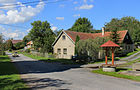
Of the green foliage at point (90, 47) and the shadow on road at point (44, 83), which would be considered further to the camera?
the green foliage at point (90, 47)

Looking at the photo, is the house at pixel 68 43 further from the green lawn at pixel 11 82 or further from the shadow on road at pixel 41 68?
the green lawn at pixel 11 82

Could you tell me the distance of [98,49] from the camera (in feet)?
80.3

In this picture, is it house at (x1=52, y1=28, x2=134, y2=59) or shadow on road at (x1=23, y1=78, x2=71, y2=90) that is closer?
shadow on road at (x1=23, y1=78, x2=71, y2=90)

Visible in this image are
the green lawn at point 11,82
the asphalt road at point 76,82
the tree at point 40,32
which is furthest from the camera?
the tree at point 40,32

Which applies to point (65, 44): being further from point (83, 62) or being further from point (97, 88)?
point (97, 88)

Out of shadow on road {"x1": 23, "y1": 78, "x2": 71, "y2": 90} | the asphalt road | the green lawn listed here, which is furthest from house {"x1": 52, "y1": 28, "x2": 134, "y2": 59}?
shadow on road {"x1": 23, "y1": 78, "x2": 71, "y2": 90}

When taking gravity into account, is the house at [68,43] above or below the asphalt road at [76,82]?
above

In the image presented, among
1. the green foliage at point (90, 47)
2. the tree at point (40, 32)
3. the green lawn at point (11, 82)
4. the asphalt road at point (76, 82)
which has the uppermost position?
the tree at point (40, 32)

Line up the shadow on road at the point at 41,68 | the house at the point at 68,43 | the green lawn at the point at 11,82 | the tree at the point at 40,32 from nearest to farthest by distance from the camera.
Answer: the green lawn at the point at 11,82 → the shadow on road at the point at 41,68 → the house at the point at 68,43 → the tree at the point at 40,32

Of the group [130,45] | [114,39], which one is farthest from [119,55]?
[130,45]

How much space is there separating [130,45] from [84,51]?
21653mm

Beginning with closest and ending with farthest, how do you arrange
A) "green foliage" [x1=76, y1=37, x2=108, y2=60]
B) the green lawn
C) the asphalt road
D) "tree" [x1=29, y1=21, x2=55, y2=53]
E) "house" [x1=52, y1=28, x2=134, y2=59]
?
the green lawn
the asphalt road
"green foliage" [x1=76, y1=37, x2=108, y2=60]
"house" [x1=52, y1=28, x2=134, y2=59]
"tree" [x1=29, y1=21, x2=55, y2=53]

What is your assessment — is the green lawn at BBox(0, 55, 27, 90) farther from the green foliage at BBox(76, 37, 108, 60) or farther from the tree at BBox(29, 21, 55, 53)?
the tree at BBox(29, 21, 55, 53)

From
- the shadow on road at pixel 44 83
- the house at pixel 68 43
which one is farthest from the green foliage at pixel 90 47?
the shadow on road at pixel 44 83
